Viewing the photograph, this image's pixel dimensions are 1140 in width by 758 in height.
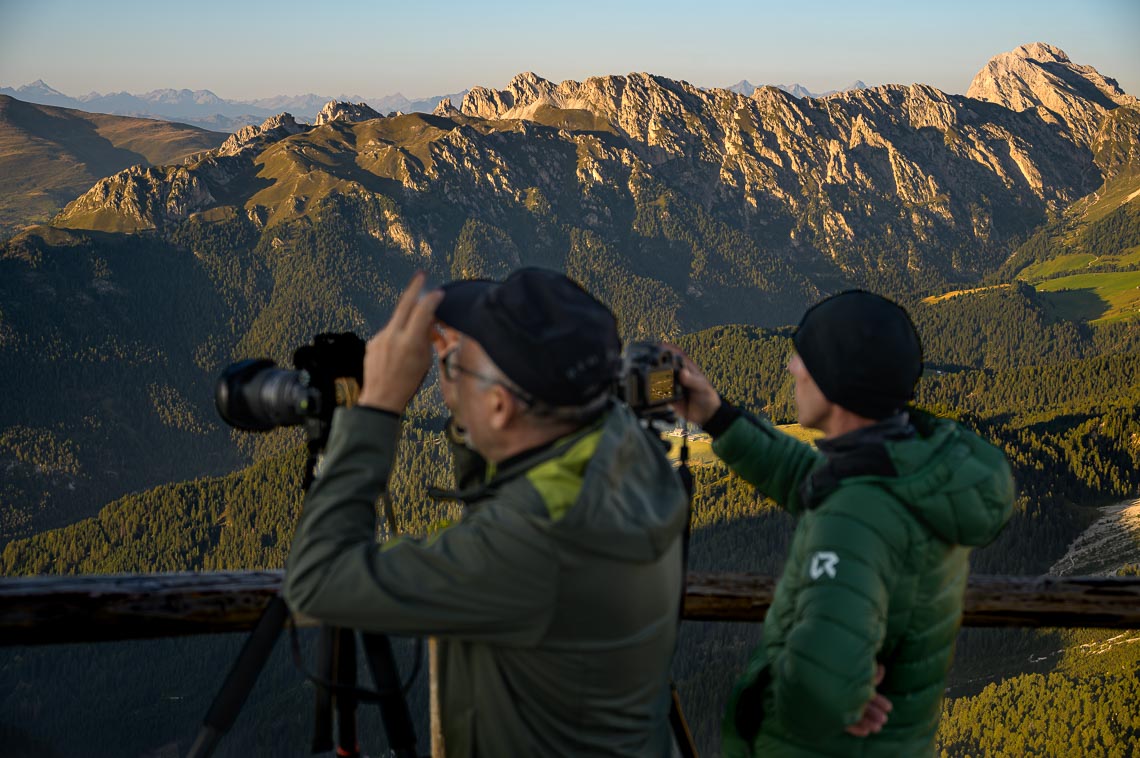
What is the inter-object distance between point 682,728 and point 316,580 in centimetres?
180

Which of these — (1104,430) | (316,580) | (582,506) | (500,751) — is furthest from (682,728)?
(1104,430)

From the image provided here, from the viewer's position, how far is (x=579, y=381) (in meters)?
2.85

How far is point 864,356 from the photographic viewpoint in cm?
358

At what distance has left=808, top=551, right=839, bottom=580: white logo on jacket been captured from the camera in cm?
317

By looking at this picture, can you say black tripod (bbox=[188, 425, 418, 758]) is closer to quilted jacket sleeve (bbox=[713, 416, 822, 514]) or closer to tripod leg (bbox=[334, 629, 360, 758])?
tripod leg (bbox=[334, 629, 360, 758])

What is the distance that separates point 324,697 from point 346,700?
8 centimetres

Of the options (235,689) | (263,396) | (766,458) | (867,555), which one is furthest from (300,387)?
(766,458)

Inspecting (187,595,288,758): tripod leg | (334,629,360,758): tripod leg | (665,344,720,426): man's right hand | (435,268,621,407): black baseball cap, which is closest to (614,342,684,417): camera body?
(665,344,720,426): man's right hand

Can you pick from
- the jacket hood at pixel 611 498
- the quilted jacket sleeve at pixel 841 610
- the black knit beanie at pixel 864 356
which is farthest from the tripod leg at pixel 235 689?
the black knit beanie at pixel 864 356

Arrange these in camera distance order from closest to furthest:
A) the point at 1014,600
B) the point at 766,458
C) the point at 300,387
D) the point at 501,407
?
the point at 501,407
the point at 300,387
the point at 766,458
the point at 1014,600

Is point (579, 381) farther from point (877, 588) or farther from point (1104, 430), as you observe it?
point (1104, 430)

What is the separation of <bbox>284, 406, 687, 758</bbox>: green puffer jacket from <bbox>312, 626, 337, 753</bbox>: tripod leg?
1.62 feet

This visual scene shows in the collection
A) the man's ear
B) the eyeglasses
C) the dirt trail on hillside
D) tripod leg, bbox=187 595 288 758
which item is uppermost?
the eyeglasses

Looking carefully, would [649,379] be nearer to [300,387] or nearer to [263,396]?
[300,387]
